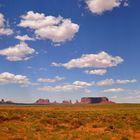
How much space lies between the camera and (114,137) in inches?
881

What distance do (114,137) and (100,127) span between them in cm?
750

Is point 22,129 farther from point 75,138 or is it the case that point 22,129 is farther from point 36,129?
point 75,138

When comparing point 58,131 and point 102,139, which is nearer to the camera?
point 102,139

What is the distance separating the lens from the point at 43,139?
21.2m

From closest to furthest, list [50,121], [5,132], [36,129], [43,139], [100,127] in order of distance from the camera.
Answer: [43,139]
[5,132]
[36,129]
[100,127]
[50,121]

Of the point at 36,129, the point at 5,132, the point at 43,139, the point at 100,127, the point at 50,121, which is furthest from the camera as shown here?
the point at 50,121

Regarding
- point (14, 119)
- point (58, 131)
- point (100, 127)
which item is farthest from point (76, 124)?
point (14, 119)

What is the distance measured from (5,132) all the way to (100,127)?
32.9 ft

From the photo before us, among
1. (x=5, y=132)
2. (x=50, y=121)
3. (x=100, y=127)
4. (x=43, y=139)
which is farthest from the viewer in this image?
(x=50, y=121)

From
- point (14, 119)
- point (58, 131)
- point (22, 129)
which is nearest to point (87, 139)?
point (58, 131)

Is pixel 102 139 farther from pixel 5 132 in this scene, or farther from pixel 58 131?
pixel 5 132

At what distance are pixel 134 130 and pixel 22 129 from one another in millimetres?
9847

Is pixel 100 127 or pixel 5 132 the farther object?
pixel 100 127

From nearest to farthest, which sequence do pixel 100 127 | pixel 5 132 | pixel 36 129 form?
pixel 5 132
pixel 36 129
pixel 100 127
